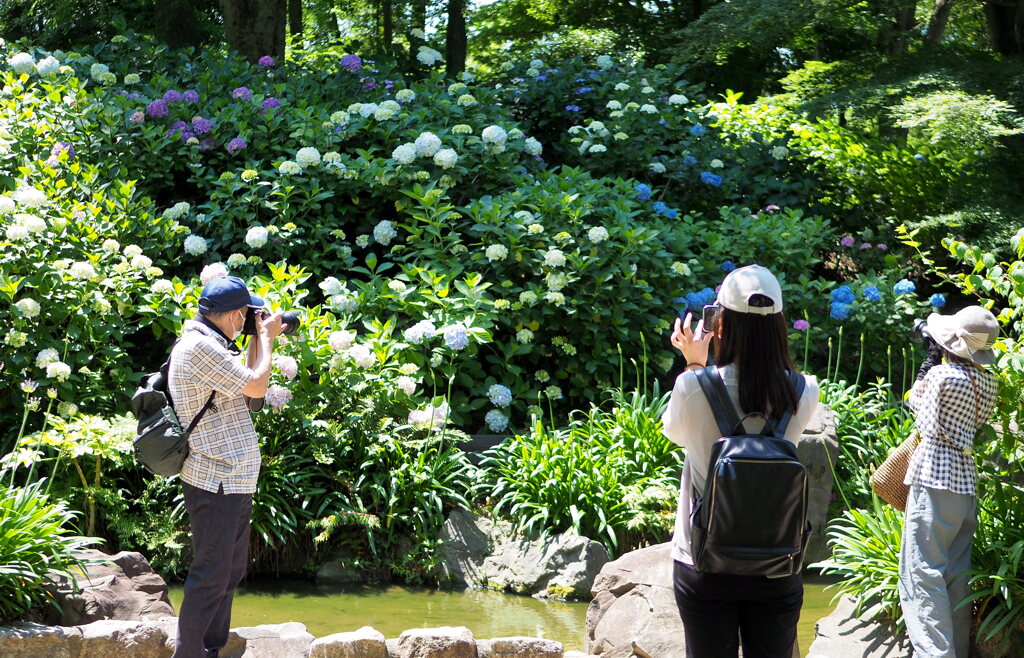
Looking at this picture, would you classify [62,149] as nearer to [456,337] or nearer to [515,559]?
[456,337]

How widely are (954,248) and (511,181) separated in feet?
14.2

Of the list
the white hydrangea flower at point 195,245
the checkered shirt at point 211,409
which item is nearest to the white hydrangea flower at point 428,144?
the white hydrangea flower at point 195,245

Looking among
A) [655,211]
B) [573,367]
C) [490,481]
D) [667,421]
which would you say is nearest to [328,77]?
[655,211]

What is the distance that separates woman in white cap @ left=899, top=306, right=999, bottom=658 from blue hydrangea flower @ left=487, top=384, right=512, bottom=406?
2.80 m

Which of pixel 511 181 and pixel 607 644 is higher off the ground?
pixel 511 181

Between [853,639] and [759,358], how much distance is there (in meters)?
2.08

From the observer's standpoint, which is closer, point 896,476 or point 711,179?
point 896,476

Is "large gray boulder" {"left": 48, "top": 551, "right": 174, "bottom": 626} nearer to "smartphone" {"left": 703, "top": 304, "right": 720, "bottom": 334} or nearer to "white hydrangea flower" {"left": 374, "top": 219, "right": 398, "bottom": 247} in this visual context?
"smartphone" {"left": 703, "top": 304, "right": 720, "bottom": 334}

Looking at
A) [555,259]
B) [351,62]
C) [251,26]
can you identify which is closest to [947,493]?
[555,259]

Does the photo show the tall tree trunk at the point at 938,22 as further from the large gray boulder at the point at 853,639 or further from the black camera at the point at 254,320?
the black camera at the point at 254,320

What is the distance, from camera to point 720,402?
259cm

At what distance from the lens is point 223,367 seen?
11.6ft

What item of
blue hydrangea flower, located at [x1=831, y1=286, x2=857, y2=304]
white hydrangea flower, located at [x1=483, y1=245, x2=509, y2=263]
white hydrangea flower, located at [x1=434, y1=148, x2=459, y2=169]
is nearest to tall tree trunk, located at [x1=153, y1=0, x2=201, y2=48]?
white hydrangea flower, located at [x1=434, y1=148, x2=459, y2=169]

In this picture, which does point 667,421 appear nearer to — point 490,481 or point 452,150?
point 490,481
